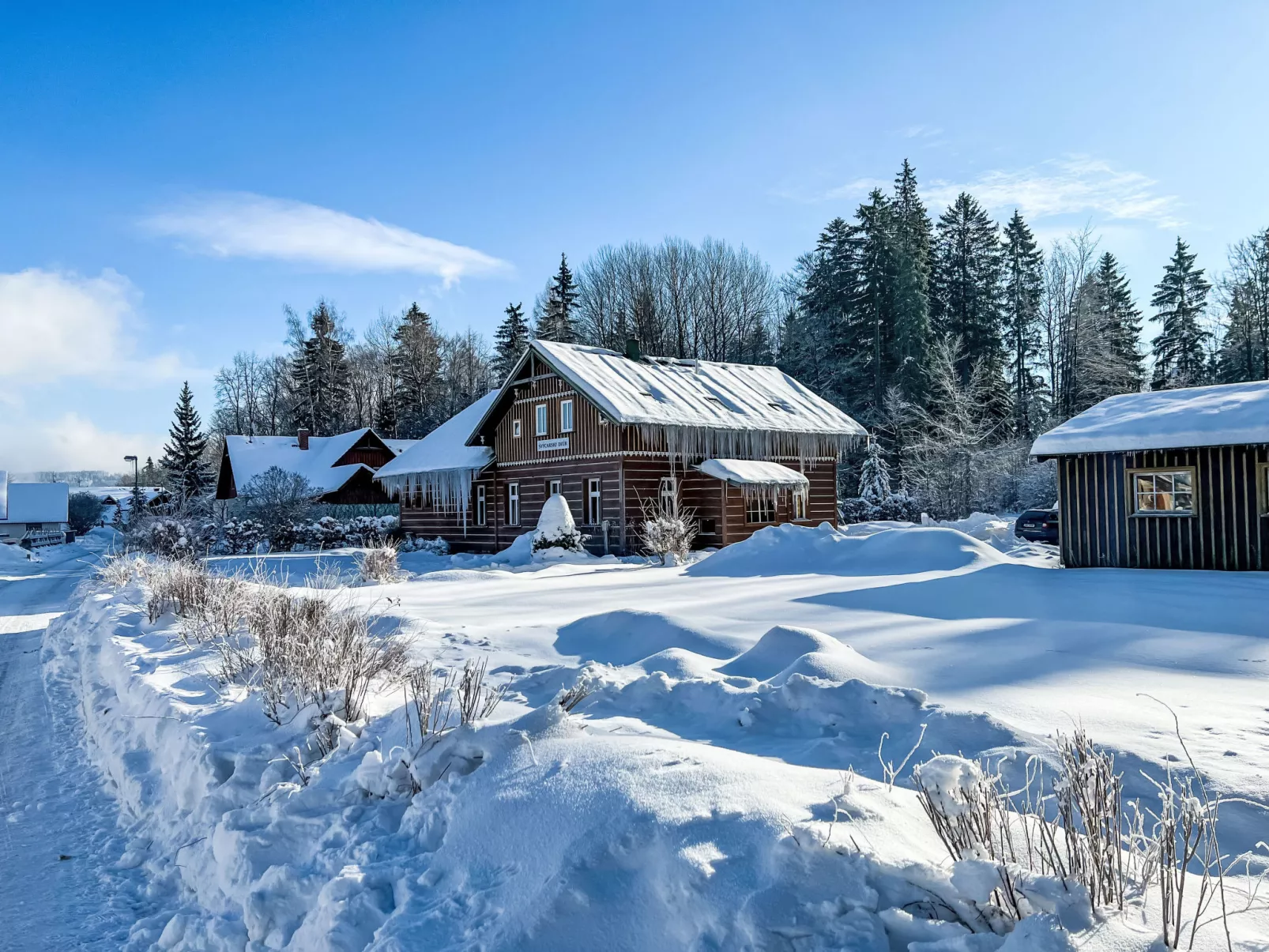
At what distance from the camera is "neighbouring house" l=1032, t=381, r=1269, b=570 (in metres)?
14.0

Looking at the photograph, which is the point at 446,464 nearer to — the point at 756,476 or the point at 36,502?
the point at 756,476

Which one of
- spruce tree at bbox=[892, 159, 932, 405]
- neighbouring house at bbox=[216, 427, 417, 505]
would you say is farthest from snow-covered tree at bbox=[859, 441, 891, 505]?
neighbouring house at bbox=[216, 427, 417, 505]

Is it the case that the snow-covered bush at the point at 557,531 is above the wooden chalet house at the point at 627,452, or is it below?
below

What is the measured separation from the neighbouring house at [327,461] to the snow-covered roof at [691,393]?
18.5 m

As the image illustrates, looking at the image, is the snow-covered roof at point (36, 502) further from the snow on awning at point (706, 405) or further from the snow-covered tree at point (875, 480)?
the snow-covered tree at point (875, 480)

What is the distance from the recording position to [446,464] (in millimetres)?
29078

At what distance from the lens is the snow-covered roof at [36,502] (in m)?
57.8

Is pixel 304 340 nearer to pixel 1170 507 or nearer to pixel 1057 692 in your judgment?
pixel 1170 507

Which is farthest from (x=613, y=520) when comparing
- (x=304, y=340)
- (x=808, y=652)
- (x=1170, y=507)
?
(x=304, y=340)

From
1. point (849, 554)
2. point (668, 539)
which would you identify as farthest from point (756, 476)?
point (849, 554)

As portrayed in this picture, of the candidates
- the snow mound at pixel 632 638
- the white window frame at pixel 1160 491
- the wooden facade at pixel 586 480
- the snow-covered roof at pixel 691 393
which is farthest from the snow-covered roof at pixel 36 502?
the white window frame at pixel 1160 491

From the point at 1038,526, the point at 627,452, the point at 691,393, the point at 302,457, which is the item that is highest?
the point at 691,393

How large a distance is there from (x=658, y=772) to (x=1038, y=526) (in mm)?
23131

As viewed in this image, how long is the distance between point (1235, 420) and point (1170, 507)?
1.72 metres
